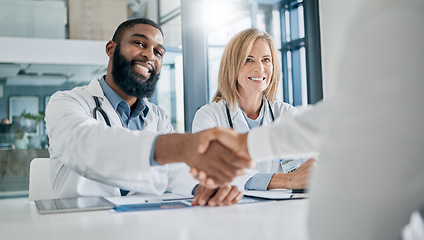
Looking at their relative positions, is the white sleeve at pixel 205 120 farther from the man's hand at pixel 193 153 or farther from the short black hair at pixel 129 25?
the man's hand at pixel 193 153

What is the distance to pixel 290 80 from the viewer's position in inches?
170

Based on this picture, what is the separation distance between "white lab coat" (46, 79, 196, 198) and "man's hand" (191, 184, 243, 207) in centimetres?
12

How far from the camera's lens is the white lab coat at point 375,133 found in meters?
0.52

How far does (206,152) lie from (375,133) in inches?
23.4

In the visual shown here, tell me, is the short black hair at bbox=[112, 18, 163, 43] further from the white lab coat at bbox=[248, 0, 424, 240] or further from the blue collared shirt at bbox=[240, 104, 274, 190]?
the white lab coat at bbox=[248, 0, 424, 240]

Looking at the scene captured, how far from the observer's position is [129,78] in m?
1.88

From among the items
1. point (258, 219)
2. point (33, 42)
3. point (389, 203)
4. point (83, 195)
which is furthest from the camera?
point (33, 42)

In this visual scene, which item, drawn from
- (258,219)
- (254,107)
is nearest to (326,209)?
(258,219)

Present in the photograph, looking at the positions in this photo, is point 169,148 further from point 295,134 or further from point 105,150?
point 295,134

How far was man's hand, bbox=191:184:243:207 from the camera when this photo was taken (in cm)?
113

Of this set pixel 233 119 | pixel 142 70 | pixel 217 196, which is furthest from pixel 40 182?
pixel 233 119

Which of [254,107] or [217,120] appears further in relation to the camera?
[254,107]

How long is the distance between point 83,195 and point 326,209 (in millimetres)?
1081

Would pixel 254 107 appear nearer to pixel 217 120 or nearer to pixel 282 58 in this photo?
pixel 217 120
